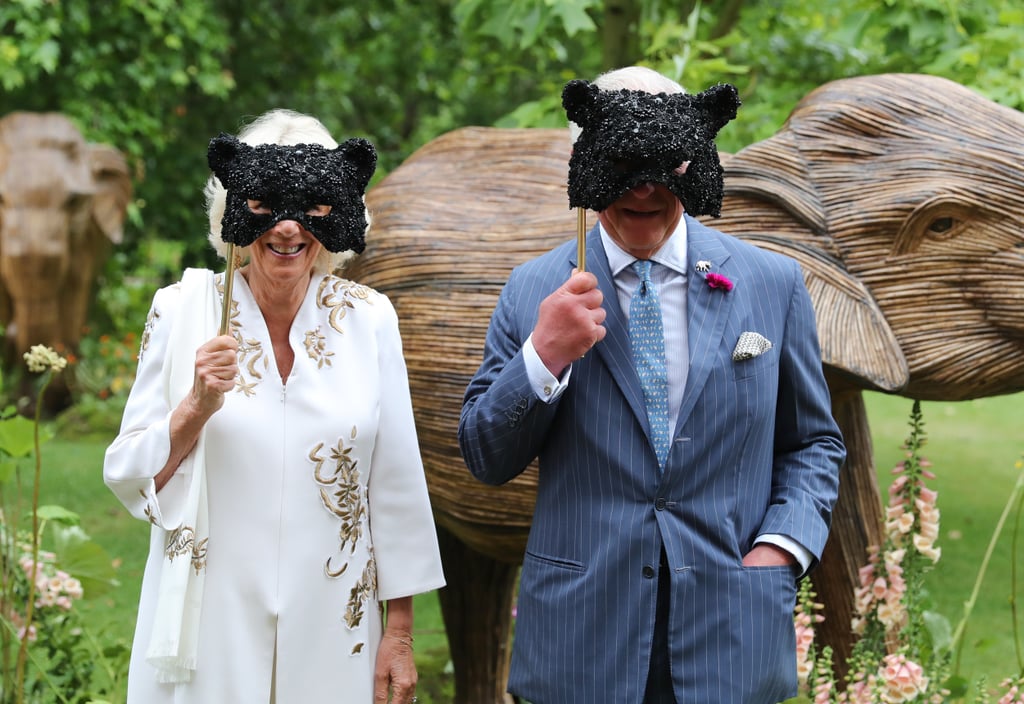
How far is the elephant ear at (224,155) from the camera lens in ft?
6.86

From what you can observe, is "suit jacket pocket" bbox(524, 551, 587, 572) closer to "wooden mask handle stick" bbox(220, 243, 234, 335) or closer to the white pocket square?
the white pocket square

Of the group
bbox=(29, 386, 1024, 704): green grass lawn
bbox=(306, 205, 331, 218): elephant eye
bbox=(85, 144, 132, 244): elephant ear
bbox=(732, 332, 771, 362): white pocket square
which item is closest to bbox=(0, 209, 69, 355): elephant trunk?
bbox=(85, 144, 132, 244): elephant ear

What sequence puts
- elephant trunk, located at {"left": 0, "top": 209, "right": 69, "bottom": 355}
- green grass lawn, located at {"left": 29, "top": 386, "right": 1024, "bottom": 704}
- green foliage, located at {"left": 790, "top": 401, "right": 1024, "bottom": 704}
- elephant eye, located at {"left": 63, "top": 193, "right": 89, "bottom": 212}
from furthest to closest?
elephant eye, located at {"left": 63, "top": 193, "right": 89, "bottom": 212} < elephant trunk, located at {"left": 0, "top": 209, "right": 69, "bottom": 355} < green grass lawn, located at {"left": 29, "top": 386, "right": 1024, "bottom": 704} < green foliage, located at {"left": 790, "top": 401, "right": 1024, "bottom": 704}

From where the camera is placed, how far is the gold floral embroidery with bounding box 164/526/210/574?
205cm

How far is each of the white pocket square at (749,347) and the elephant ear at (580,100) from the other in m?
0.44

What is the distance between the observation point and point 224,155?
2115 mm

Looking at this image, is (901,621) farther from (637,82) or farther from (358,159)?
(358,159)

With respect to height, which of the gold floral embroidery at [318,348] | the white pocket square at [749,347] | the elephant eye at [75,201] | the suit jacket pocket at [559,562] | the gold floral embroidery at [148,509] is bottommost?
the suit jacket pocket at [559,562]

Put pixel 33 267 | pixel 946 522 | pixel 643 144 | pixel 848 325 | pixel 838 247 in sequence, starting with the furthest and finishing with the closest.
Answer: pixel 33 267
pixel 946 522
pixel 838 247
pixel 848 325
pixel 643 144

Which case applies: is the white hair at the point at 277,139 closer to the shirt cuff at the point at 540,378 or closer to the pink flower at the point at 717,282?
the shirt cuff at the point at 540,378

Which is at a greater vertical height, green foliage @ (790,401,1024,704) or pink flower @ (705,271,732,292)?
pink flower @ (705,271,732,292)

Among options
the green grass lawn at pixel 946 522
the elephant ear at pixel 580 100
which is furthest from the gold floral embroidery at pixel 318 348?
the green grass lawn at pixel 946 522

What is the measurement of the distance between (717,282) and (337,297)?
686mm

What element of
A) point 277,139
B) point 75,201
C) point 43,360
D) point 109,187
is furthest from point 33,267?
point 277,139
